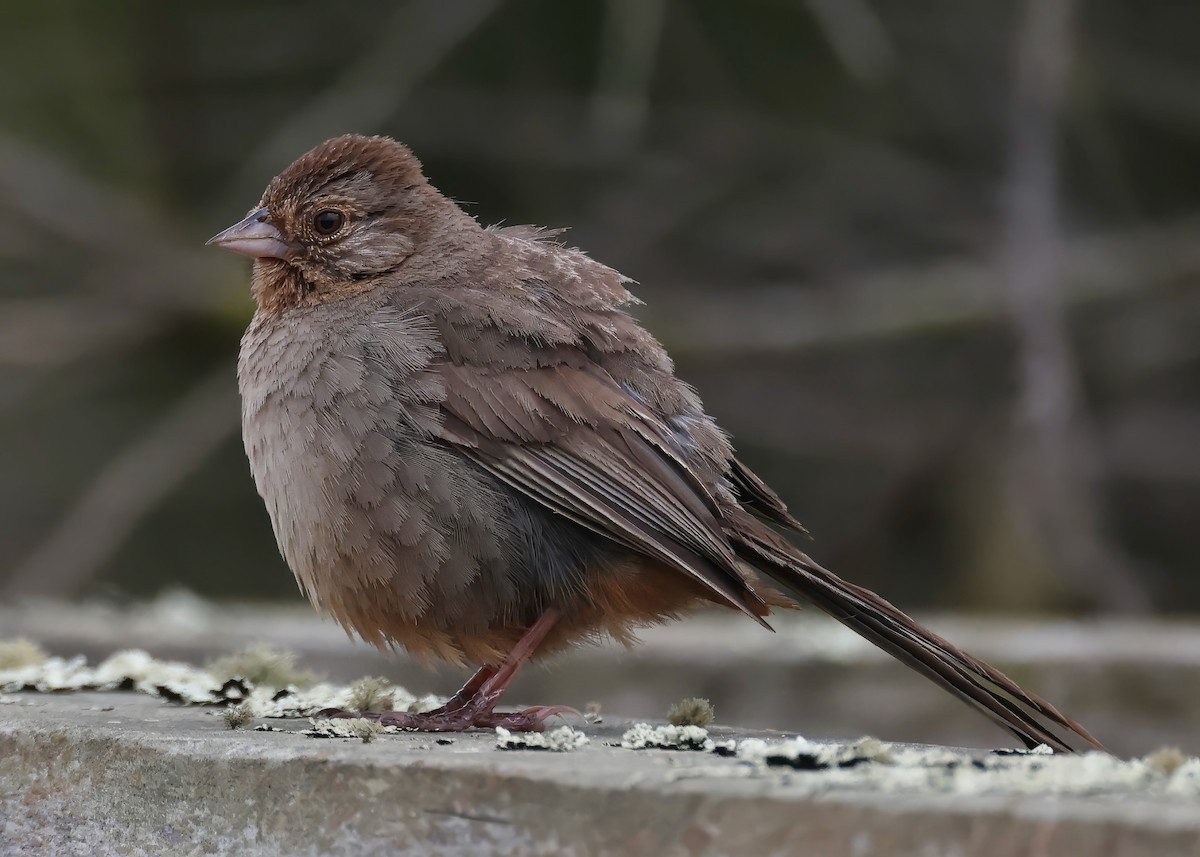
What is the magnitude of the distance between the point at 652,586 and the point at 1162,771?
1.47 m

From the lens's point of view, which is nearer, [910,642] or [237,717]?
[237,717]

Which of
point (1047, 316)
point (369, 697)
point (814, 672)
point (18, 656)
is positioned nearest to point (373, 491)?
point (369, 697)

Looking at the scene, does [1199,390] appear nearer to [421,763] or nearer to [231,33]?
Result: [231,33]

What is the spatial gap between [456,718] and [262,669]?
76cm

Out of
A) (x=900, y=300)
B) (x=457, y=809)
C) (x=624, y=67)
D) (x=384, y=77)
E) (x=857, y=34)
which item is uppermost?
(x=857, y=34)

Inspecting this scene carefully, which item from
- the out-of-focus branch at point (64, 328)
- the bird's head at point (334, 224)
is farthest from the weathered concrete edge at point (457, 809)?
the out-of-focus branch at point (64, 328)

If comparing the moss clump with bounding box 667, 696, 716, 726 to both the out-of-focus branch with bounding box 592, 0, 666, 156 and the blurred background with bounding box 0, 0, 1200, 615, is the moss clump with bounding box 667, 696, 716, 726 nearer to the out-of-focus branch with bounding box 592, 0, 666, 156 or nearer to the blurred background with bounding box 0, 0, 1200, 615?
the out-of-focus branch with bounding box 592, 0, 666, 156

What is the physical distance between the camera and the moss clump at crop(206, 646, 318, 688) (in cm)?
387

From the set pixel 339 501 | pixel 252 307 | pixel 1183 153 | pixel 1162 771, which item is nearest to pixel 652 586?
pixel 339 501

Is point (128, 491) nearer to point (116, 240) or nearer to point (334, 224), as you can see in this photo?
point (116, 240)

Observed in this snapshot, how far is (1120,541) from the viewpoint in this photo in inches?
350

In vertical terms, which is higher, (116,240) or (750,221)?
(750,221)

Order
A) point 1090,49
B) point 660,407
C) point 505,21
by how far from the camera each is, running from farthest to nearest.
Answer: point 505,21 → point 1090,49 → point 660,407

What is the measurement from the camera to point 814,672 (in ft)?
15.0
